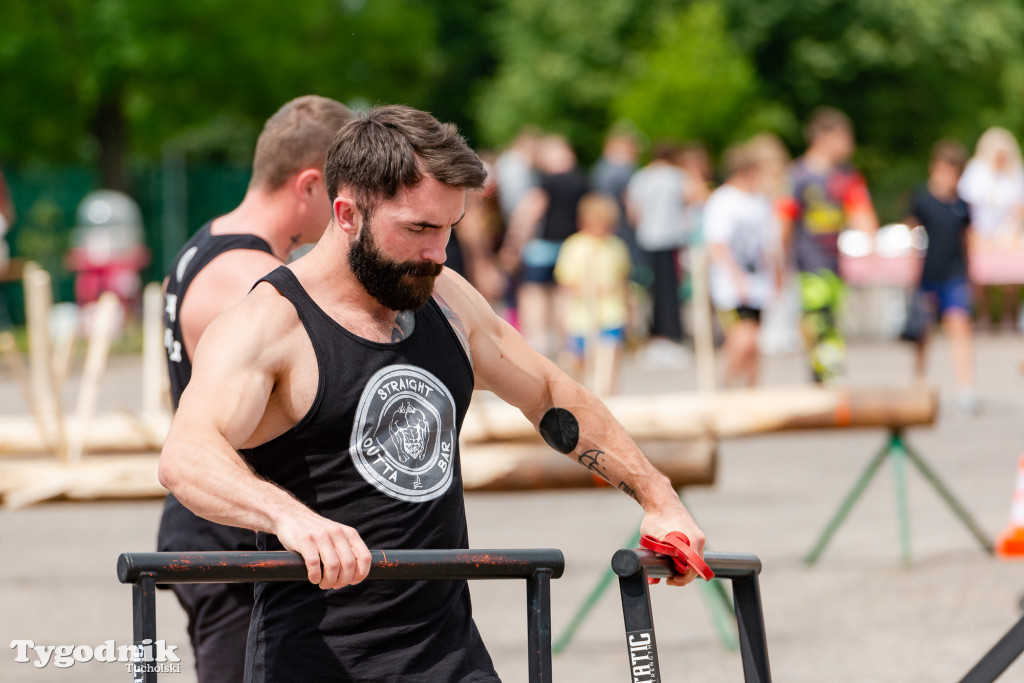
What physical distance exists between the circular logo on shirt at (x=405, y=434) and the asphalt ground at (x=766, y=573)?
2.73 meters

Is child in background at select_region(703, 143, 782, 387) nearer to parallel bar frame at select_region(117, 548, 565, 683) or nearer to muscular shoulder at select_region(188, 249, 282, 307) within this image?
muscular shoulder at select_region(188, 249, 282, 307)

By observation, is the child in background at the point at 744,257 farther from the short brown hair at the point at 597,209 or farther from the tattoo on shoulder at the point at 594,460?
the tattoo on shoulder at the point at 594,460

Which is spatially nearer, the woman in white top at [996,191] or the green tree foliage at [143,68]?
the woman in white top at [996,191]

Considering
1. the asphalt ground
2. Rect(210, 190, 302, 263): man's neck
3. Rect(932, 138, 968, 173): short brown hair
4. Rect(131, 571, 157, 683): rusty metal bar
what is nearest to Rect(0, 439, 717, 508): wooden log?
the asphalt ground

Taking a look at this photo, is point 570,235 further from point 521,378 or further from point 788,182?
point 521,378

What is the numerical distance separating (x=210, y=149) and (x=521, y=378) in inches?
1785

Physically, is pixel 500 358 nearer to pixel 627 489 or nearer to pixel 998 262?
pixel 627 489

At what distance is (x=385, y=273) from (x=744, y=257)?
27.5 feet

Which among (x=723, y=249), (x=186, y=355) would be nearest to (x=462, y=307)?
(x=186, y=355)

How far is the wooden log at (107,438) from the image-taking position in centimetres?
659

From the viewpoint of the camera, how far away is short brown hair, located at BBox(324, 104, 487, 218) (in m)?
2.48

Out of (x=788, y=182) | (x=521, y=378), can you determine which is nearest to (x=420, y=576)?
(x=521, y=378)

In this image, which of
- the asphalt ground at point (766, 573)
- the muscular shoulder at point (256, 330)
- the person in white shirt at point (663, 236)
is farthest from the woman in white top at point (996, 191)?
the muscular shoulder at point (256, 330)

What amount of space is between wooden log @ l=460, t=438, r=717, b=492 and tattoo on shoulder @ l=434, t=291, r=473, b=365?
8.41 feet
